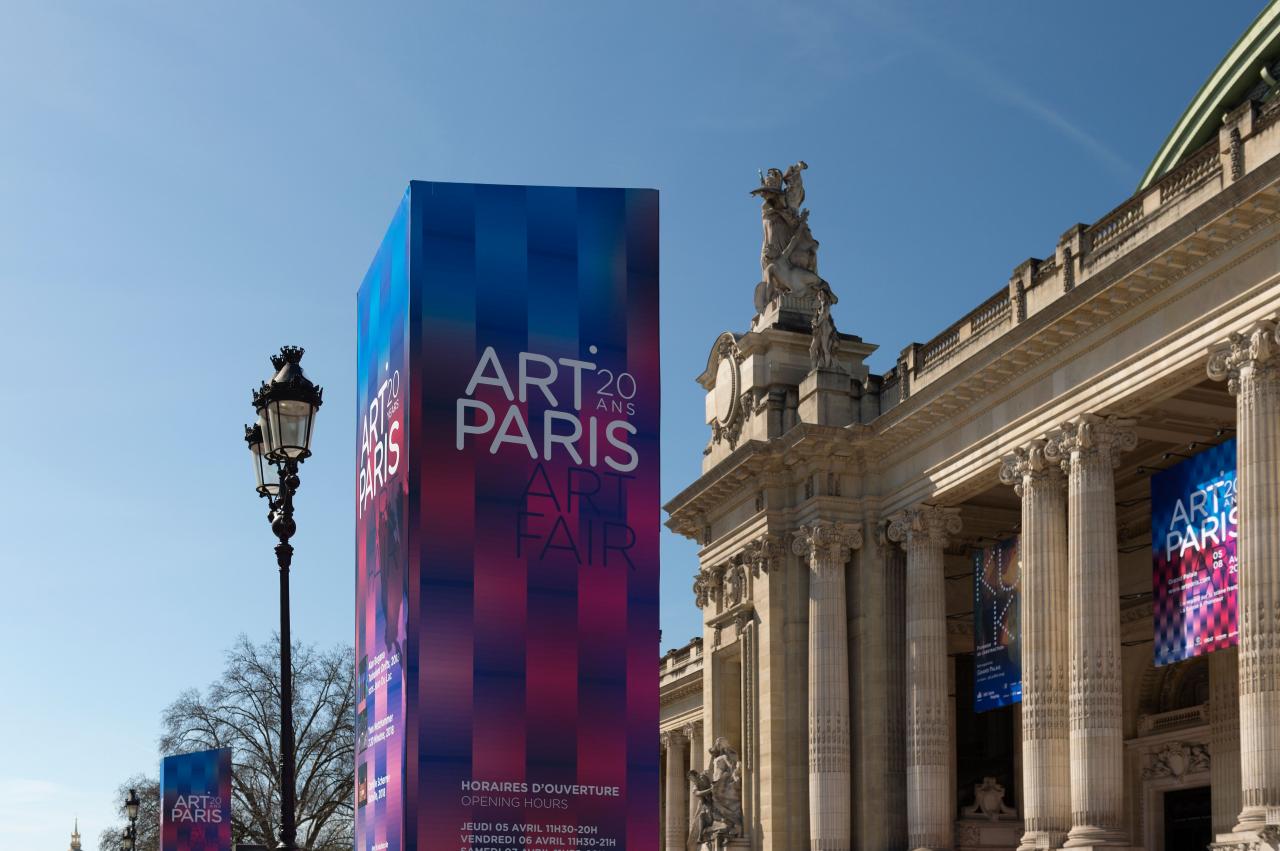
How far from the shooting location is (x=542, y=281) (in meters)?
12.5

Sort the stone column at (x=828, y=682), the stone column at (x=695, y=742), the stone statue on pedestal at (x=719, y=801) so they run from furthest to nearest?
the stone column at (x=695, y=742) < the stone statue on pedestal at (x=719, y=801) < the stone column at (x=828, y=682)

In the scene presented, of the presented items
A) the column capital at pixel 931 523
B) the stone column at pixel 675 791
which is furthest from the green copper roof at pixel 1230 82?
the stone column at pixel 675 791

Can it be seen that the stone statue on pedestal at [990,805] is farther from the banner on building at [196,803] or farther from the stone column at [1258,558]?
the banner on building at [196,803]

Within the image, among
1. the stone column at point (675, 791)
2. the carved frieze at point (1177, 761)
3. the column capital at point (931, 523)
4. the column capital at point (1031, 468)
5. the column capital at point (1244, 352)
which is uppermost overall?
the column capital at point (1244, 352)

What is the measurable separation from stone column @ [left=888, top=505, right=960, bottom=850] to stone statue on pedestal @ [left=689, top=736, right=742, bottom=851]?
5.25 metres

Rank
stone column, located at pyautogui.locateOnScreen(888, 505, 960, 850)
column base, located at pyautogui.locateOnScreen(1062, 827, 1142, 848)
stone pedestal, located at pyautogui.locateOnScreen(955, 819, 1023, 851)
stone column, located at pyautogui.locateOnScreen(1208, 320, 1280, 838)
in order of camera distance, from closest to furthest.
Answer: stone column, located at pyautogui.locateOnScreen(1208, 320, 1280, 838) → column base, located at pyautogui.locateOnScreen(1062, 827, 1142, 848) → stone column, located at pyautogui.locateOnScreen(888, 505, 960, 850) → stone pedestal, located at pyautogui.locateOnScreen(955, 819, 1023, 851)

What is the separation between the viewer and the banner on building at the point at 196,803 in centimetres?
4072

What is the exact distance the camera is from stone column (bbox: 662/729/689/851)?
208 feet

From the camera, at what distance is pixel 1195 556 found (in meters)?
30.5

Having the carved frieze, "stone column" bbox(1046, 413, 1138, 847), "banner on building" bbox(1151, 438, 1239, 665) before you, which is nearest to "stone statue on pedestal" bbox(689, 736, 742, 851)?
the carved frieze

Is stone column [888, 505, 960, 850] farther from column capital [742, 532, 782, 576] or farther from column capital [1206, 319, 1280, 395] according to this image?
column capital [1206, 319, 1280, 395]

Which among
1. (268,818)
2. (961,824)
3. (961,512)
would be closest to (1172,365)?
(961,512)

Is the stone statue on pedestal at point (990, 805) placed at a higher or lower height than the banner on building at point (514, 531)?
lower

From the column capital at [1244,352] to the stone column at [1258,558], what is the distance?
0.02 m
